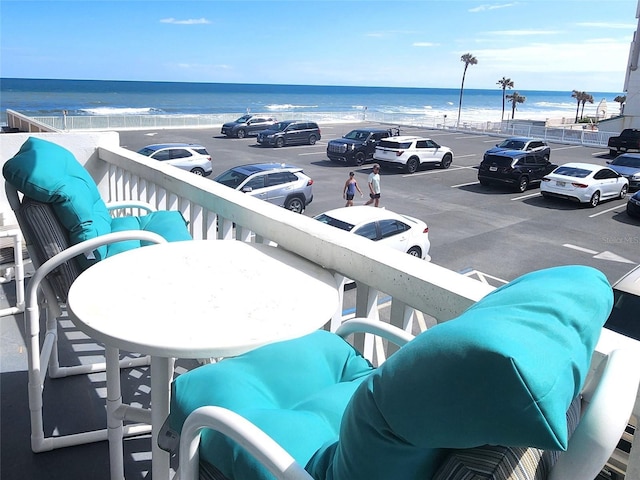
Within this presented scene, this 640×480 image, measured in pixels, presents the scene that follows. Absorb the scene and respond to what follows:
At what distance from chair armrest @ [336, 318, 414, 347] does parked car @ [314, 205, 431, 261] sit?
23.5 ft

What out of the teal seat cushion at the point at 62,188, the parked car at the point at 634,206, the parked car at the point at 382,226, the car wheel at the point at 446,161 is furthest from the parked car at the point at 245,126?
the teal seat cushion at the point at 62,188

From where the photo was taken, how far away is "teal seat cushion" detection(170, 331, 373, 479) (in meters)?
1.11

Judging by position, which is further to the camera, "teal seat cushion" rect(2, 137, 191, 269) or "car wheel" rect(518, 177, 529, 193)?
"car wheel" rect(518, 177, 529, 193)

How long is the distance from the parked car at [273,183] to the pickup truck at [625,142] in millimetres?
20610

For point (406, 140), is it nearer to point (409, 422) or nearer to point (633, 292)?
point (633, 292)

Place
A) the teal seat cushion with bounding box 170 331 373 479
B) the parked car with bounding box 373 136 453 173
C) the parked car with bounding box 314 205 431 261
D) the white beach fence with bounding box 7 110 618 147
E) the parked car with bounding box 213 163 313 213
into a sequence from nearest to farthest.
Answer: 1. the teal seat cushion with bounding box 170 331 373 479
2. the parked car with bounding box 314 205 431 261
3. the parked car with bounding box 213 163 313 213
4. the parked car with bounding box 373 136 453 173
5. the white beach fence with bounding box 7 110 618 147

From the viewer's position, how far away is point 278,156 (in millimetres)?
23656

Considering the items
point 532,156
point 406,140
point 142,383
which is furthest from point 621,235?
point 142,383

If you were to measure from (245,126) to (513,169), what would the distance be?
1529 cm

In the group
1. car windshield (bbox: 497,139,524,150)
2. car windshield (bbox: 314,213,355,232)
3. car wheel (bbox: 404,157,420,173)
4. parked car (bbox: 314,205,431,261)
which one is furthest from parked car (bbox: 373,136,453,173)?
car windshield (bbox: 314,213,355,232)

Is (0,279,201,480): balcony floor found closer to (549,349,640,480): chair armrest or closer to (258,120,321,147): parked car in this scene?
(549,349,640,480): chair armrest

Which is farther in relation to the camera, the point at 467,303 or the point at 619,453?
the point at 467,303

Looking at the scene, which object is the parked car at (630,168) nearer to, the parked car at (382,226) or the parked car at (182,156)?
the parked car at (382,226)

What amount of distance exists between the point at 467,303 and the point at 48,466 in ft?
6.02
